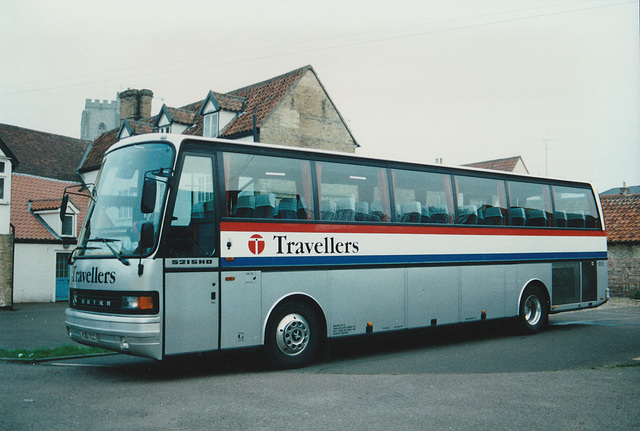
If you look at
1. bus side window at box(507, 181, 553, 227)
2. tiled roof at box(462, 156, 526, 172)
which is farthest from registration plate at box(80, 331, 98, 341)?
tiled roof at box(462, 156, 526, 172)

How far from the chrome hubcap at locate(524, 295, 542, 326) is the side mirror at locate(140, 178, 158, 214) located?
30.1 ft

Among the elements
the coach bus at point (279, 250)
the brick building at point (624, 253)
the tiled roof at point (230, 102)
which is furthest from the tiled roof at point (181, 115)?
the coach bus at point (279, 250)

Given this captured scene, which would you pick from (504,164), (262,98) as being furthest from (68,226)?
(504,164)

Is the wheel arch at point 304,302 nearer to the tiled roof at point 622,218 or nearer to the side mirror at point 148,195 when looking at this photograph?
the side mirror at point 148,195

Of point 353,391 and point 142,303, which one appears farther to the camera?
point 142,303

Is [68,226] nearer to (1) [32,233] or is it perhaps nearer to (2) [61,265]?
(2) [61,265]

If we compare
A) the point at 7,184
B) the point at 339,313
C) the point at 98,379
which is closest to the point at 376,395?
the point at 339,313

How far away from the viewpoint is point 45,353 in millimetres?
12125

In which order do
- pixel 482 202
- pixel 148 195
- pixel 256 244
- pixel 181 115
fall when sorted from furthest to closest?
pixel 181 115, pixel 482 202, pixel 256 244, pixel 148 195

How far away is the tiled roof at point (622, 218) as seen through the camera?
2880 cm

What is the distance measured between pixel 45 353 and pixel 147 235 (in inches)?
197

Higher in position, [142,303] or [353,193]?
[353,193]

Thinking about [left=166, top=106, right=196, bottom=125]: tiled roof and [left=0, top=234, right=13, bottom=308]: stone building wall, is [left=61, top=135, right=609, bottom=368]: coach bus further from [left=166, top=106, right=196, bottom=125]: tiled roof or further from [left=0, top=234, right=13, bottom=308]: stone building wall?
[left=166, top=106, right=196, bottom=125]: tiled roof

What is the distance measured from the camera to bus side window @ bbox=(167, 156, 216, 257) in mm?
9055
